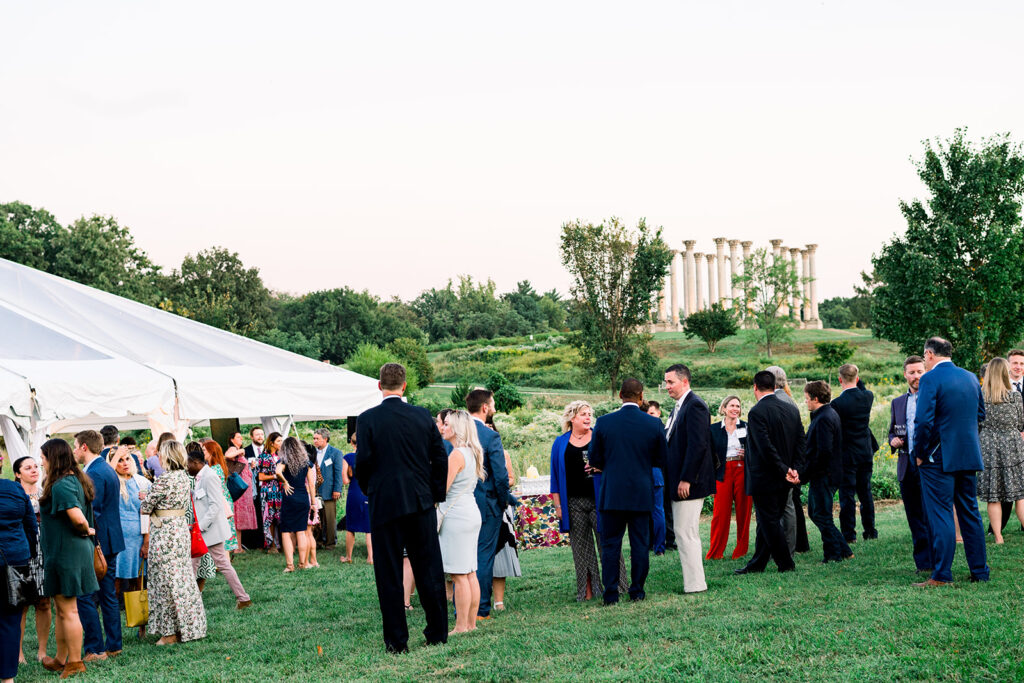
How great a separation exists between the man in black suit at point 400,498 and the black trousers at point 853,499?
16.4ft

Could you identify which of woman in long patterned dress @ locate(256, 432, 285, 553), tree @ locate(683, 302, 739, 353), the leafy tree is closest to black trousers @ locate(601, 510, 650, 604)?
woman in long patterned dress @ locate(256, 432, 285, 553)

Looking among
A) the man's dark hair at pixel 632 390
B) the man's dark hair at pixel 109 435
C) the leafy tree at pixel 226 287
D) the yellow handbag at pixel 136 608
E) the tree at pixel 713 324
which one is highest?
the leafy tree at pixel 226 287

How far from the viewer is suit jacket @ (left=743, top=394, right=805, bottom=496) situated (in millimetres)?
8242

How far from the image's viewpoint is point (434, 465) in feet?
21.6

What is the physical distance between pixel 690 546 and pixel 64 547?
4.96 metres

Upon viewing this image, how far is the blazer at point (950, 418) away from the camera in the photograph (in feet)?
22.6

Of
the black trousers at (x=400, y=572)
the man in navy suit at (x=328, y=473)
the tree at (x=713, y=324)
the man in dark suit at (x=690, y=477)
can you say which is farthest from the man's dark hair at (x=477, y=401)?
the tree at (x=713, y=324)

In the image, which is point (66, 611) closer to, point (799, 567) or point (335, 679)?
point (335, 679)

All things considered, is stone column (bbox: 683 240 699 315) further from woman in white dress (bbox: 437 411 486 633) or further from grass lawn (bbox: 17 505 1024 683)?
woman in white dress (bbox: 437 411 486 633)

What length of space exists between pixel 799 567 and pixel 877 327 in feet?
73.2

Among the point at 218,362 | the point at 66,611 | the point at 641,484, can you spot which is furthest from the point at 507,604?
the point at 218,362

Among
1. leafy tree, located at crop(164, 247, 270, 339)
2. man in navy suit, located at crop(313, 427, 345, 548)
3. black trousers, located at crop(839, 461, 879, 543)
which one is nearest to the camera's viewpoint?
black trousers, located at crop(839, 461, 879, 543)

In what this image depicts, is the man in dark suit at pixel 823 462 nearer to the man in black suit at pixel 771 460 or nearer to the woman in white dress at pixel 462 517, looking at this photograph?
the man in black suit at pixel 771 460

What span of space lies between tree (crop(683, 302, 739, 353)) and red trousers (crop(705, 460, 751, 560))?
49.1 meters
